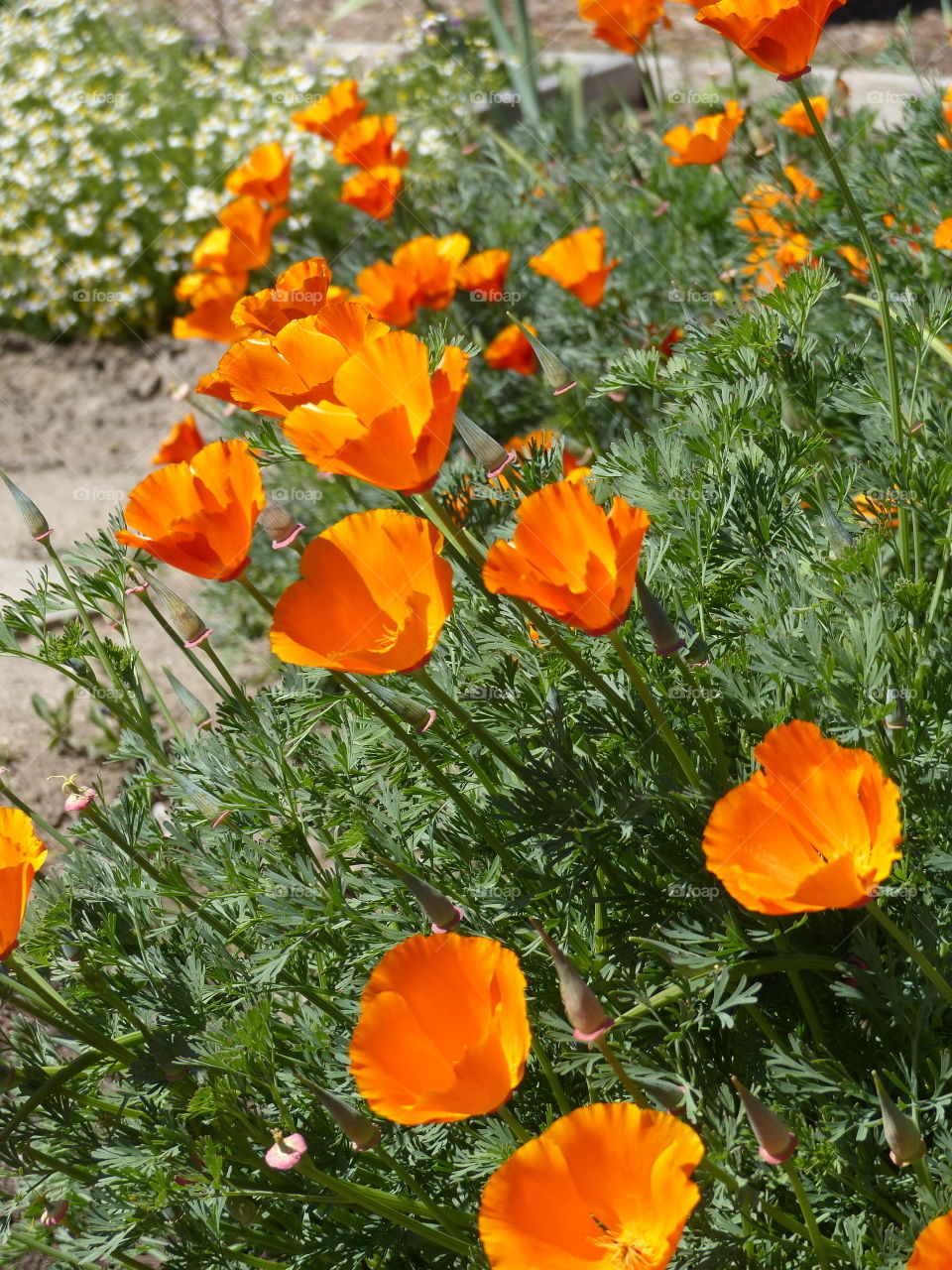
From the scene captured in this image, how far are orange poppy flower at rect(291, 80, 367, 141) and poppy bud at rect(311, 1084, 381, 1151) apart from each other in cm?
267

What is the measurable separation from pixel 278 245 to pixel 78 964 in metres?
3.82

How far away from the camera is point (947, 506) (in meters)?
1.80

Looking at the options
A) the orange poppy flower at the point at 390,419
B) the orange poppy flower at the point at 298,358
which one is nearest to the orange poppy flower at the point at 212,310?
the orange poppy flower at the point at 298,358

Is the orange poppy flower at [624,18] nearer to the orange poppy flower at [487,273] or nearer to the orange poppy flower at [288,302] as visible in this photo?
the orange poppy flower at [487,273]

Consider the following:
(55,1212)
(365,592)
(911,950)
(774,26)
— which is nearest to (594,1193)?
(911,950)

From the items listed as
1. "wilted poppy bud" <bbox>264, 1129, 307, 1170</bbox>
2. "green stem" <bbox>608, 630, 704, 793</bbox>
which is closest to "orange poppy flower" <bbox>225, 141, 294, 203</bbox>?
"green stem" <bbox>608, 630, 704, 793</bbox>

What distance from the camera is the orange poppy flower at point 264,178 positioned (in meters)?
3.09

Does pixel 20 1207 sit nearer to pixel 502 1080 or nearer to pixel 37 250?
pixel 502 1080

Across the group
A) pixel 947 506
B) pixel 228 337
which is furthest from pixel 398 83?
pixel 947 506

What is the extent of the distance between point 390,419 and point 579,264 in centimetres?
162

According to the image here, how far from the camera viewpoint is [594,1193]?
1018 mm

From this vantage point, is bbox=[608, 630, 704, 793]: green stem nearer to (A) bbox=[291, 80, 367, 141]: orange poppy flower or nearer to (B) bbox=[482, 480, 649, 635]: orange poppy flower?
(B) bbox=[482, 480, 649, 635]: orange poppy flower

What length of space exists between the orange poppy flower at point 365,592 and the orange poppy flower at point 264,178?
6.74 ft

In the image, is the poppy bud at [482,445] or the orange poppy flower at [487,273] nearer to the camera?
the poppy bud at [482,445]
